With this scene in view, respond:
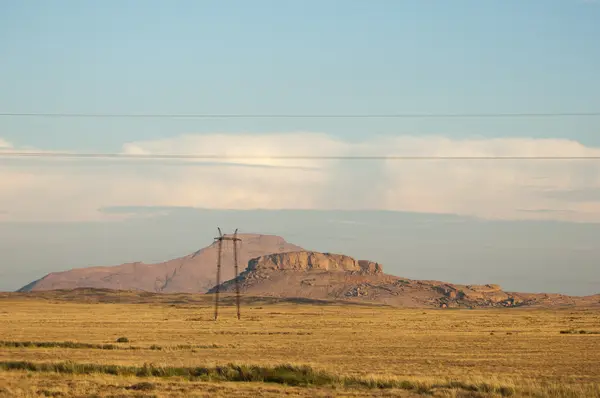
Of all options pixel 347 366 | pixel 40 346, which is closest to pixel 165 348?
pixel 40 346

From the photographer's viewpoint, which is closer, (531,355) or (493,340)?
(531,355)

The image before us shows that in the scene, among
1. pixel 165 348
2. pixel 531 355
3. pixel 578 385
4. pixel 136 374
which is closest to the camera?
pixel 578 385

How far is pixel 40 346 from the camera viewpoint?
57094mm

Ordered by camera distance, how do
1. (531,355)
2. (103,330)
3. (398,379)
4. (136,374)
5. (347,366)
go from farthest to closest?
(103,330), (531,355), (347,366), (136,374), (398,379)

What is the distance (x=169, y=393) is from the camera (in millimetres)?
30078

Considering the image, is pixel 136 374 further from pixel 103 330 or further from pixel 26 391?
pixel 103 330

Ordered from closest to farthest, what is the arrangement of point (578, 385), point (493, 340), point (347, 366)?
point (578, 385) < point (347, 366) < point (493, 340)

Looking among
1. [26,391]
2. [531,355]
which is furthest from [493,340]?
[26,391]

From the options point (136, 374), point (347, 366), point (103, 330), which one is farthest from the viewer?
point (103, 330)

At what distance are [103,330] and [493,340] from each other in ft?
124

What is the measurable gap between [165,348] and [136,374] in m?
18.9

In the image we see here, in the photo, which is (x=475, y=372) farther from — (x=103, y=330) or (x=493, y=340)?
(x=103, y=330)

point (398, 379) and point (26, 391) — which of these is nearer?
point (26, 391)

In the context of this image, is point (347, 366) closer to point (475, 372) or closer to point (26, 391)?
point (475, 372)
